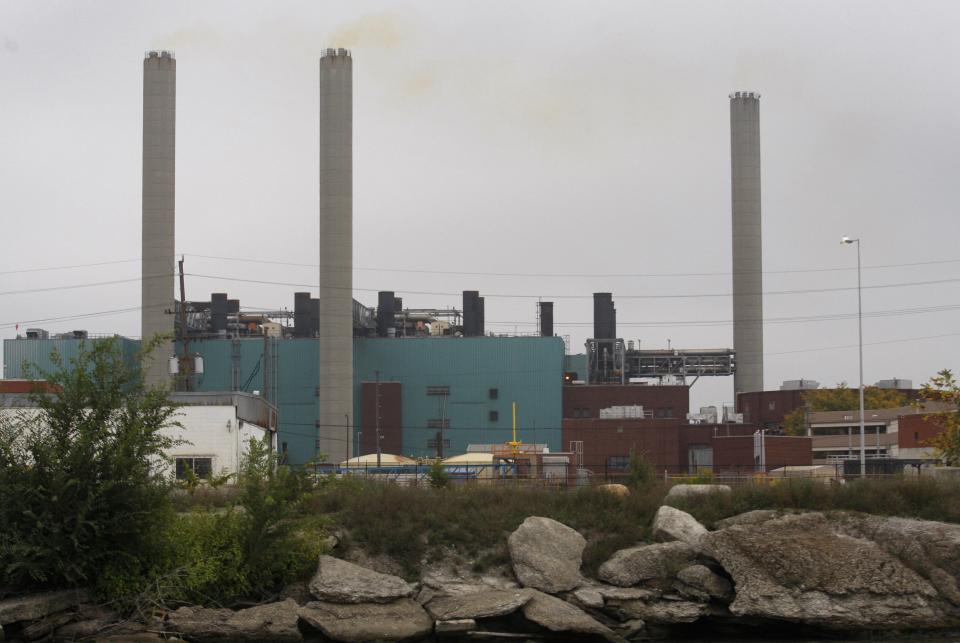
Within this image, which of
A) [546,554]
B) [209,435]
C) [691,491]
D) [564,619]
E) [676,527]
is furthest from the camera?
[209,435]

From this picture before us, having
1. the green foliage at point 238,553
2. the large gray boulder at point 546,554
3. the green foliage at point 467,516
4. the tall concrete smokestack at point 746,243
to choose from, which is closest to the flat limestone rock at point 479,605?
the large gray boulder at point 546,554

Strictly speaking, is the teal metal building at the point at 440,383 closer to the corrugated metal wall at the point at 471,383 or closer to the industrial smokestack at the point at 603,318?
the corrugated metal wall at the point at 471,383

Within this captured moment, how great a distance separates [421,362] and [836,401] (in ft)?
126

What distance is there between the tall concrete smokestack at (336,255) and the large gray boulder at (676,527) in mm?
58722

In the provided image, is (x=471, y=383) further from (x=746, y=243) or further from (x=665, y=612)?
(x=665, y=612)

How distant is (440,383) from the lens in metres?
97.4

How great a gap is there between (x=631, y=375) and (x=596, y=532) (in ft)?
250

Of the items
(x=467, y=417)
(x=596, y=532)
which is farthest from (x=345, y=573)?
(x=467, y=417)

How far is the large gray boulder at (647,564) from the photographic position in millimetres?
29375

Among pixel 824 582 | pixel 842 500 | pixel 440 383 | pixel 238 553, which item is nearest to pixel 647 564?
pixel 824 582

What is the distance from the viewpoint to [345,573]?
2878 cm

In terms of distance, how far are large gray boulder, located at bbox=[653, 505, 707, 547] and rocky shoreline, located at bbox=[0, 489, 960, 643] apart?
0.24ft

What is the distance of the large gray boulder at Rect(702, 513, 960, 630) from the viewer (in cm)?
2817

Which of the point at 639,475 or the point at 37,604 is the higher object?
the point at 639,475
